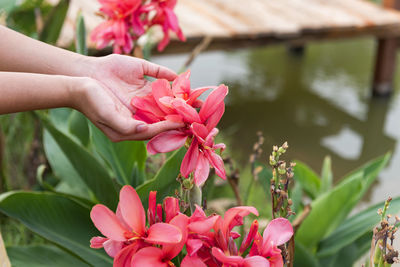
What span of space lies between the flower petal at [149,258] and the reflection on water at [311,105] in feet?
6.57

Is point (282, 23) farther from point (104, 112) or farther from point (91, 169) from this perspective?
point (104, 112)

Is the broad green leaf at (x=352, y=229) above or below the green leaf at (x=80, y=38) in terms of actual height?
→ below

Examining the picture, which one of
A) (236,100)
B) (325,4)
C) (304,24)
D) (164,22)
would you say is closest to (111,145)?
(164,22)

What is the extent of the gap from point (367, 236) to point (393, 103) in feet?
9.01

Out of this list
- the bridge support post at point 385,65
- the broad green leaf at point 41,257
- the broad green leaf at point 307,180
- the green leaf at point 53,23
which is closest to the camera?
the broad green leaf at point 41,257

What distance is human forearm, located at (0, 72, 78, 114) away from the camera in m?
0.60

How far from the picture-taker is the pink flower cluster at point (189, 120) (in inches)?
21.1

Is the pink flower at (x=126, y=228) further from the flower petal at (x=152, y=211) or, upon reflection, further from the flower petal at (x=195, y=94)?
the flower petal at (x=195, y=94)

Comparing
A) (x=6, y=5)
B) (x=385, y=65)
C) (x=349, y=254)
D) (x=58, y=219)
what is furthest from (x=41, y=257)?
(x=385, y=65)

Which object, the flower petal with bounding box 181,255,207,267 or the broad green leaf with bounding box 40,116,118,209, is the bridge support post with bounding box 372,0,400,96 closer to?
the broad green leaf with bounding box 40,116,118,209

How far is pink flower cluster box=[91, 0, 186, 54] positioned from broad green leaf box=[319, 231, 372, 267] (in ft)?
1.89

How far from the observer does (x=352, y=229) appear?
0.96 metres

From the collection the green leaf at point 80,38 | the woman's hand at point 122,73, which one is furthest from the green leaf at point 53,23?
the woman's hand at point 122,73

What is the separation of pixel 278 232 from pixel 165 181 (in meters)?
0.32
